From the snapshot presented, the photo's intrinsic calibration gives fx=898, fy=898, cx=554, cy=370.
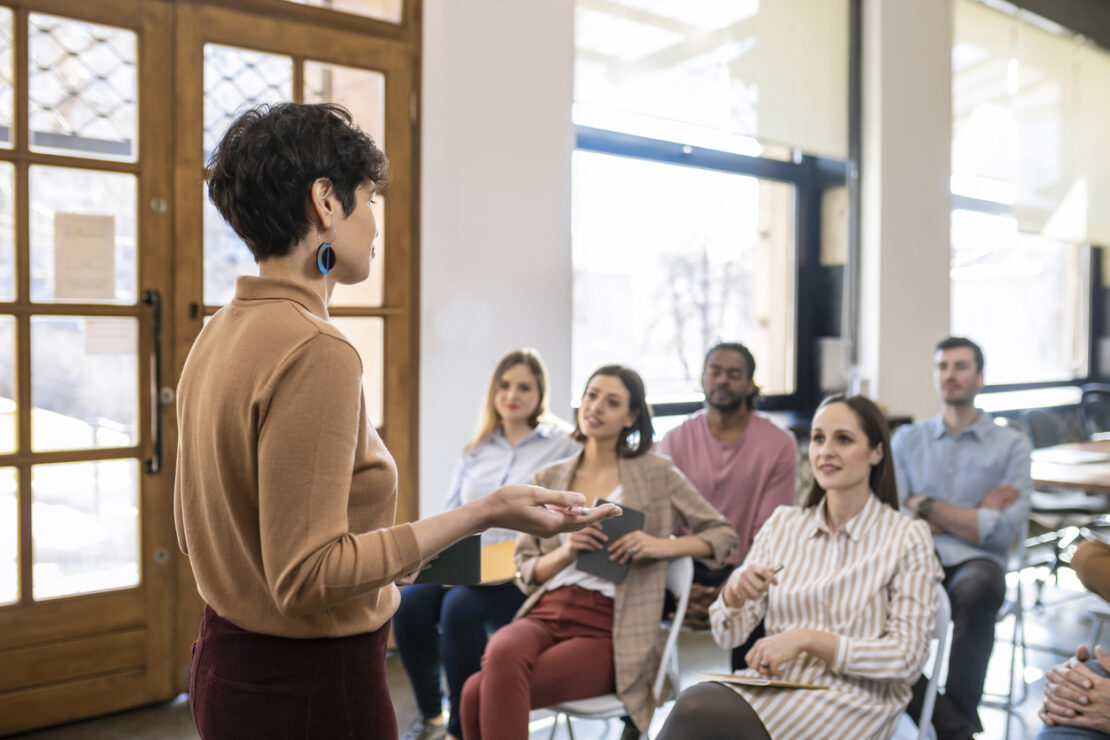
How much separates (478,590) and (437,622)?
0.20m

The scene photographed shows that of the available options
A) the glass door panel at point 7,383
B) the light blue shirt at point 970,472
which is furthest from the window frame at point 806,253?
the glass door panel at point 7,383

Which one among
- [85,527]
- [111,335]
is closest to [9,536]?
[85,527]

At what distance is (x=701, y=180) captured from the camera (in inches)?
192

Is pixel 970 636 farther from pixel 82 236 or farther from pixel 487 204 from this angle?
pixel 82 236

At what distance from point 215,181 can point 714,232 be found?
4.15 metres

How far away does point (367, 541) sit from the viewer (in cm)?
98

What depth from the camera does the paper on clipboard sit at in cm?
179

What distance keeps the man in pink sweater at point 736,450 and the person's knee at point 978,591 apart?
2.01ft

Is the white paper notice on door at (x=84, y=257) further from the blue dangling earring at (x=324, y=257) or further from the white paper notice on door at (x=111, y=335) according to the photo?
the blue dangling earring at (x=324, y=257)

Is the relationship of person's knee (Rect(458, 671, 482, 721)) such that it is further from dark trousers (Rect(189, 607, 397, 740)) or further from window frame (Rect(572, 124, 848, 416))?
window frame (Rect(572, 124, 848, 416))

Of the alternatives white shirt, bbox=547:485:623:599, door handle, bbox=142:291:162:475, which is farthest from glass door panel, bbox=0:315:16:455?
white shirt, bbox=547:485:623:599

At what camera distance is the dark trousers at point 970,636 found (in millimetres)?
2721

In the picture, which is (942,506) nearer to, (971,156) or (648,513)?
(648,513)

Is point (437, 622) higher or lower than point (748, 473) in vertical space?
lower
